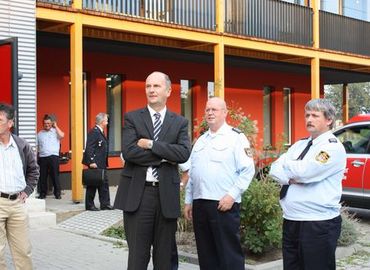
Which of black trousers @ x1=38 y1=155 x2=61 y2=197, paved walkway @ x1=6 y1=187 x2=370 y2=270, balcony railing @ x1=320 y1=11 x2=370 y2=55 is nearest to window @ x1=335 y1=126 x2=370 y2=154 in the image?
paved walkway @ x1=6 y1=187 x2=370 y2=270

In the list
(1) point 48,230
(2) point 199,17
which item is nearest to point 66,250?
(1) point 48,230

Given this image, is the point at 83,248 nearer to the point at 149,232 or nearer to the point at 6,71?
the point at 6,71

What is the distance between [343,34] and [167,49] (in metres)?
6.62

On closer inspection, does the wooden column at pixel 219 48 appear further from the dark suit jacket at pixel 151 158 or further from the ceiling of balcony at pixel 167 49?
the dark suit jacket at pixel 151 158

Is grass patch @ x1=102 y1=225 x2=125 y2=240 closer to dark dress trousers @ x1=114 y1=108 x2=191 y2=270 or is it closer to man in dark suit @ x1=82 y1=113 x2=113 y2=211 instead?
man in dark suit @ x1=82 y1=113 x2=113 y2=211

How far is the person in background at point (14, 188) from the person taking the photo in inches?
191

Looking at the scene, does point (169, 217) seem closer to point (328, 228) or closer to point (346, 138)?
point (328, 228)

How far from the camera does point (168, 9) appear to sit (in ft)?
41.9

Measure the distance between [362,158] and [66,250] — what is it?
517 cm

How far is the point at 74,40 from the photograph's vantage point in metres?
10.7

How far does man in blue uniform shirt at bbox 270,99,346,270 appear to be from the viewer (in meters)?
4.02

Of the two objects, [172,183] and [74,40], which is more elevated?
[74,40]

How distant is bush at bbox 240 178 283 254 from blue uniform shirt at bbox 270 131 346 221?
2.22 m

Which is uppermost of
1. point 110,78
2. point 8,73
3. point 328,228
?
point 110,78
